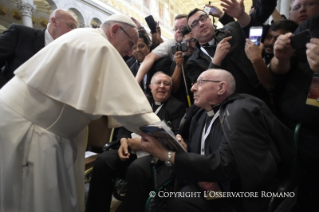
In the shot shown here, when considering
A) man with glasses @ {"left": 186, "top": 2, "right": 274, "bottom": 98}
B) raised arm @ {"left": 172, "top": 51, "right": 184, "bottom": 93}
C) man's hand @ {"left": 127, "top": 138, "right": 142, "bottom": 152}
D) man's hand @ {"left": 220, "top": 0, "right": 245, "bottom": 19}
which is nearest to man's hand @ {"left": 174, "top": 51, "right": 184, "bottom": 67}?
raised arm @ {"left": 172, "top": 51, "right": 184, "bottom": 93}

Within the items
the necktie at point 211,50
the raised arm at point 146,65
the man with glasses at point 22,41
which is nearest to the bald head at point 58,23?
the man with glasses at point 22,41

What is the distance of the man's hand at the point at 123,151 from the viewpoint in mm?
2215

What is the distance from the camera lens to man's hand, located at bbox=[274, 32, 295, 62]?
1740mm

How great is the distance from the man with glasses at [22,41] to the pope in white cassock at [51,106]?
121 centimetres

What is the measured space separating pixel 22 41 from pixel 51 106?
5.19 ft

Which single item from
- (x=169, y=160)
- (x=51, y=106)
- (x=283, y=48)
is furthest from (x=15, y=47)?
(x=283, y=48)

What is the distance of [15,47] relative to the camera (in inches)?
94.7

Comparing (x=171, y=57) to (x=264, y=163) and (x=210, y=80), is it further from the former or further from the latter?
(x=264, y=163)

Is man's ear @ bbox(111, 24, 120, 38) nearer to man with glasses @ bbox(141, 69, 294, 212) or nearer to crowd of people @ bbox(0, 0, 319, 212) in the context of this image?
crowd of people @ bbox(0, 0, 319, 212)

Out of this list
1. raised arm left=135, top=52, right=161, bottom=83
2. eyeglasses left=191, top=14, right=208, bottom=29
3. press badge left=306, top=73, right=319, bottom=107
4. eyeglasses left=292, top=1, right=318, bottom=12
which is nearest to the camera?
press badge left=306, top=73, right=319, bottom=107

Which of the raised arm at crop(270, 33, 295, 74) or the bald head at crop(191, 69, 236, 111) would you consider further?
the bald head at crop(191, 69, 236, 111)

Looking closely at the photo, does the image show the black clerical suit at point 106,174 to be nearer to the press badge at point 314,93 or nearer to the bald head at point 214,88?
the bald head at point 214,88

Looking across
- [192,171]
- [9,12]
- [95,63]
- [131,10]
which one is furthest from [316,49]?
[131,10]

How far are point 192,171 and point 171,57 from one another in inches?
87.2
